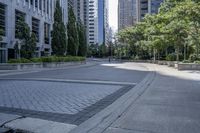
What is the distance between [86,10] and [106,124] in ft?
565

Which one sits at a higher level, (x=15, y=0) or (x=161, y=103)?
(x=15, y=0)

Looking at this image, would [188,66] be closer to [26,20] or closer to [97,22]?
[26,20]

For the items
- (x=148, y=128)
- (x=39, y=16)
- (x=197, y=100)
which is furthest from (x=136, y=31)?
(x=148, y=128)

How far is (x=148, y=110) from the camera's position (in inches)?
356

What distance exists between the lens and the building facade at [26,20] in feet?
137

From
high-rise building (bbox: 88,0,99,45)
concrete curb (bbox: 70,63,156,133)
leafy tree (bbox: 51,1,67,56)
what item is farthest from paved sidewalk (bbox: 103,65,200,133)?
high-rise building (bbox: 88,0,99,45)

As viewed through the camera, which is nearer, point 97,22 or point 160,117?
point 160,117

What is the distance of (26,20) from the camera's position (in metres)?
48.7

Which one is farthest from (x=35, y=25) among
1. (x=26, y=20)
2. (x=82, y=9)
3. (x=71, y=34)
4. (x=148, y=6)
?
(x=82, y=9)

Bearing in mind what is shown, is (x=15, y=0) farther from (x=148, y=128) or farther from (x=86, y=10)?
(x=86, y=10)

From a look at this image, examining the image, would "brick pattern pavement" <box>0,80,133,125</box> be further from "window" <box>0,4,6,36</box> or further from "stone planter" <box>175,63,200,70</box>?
"window" <box>0,4,6,36</box>

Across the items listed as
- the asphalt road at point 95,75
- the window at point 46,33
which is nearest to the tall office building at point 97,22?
the window at point 46,33

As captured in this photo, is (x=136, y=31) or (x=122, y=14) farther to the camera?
(x=122, y=14)

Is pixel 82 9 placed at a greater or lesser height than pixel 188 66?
greater
